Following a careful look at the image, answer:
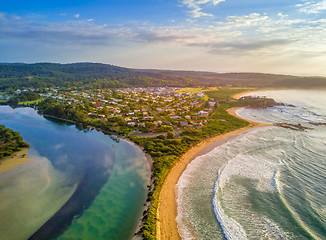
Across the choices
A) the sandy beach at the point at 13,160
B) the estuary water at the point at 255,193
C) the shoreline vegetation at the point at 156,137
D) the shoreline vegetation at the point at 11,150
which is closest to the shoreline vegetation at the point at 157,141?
the shoreline vegetation at the point at 156,137

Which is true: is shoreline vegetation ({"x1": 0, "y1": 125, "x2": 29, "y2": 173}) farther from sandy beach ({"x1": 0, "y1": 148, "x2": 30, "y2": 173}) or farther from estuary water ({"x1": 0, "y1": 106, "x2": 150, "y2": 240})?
estuary water ({"x1": 0, "y1": 106, "x2": 150, "y2": 240})

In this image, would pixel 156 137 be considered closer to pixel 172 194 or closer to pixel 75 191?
pixel 172 194

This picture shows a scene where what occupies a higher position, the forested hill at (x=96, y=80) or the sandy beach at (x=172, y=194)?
the forested hill at (x=96, y=80)

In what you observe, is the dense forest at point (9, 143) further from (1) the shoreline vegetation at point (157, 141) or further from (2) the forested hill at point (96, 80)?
(2) the forested hill at point (96, 80)

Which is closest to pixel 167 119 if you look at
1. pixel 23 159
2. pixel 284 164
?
pixel 284 164

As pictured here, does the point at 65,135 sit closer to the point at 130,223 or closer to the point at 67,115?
the point at 67,115

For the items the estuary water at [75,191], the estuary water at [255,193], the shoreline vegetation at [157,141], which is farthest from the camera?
the shoreline vegetation at [157,141]

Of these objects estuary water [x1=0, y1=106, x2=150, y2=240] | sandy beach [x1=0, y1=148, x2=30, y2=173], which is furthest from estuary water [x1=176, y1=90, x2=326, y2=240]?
sandy beach [x1=0, y1=148, x2=30, y2=173]

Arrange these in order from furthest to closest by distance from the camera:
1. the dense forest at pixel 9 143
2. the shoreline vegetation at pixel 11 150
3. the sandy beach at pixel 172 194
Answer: the dense forest at pixel 9 143
the shoreline vegetation at pixel 11 150
the sandy beach at pixel 172 194
